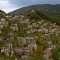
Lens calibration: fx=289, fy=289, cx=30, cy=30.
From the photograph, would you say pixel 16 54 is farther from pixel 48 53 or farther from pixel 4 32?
pixel 4 32

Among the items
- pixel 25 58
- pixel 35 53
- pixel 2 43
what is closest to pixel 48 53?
pixel 35 53

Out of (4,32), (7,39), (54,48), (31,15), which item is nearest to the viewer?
(54,48)

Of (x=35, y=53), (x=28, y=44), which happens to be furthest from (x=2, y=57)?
(x=28, y=44)

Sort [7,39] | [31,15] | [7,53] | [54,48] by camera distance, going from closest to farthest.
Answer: [7,53]
[54,48]
[7,39]
[31,15]

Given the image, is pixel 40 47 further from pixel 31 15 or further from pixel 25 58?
pixel 31 15

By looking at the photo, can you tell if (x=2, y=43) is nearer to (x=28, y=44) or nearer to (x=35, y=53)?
(x=28, y=44)

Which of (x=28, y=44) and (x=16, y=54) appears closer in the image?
(x=16, y=54)

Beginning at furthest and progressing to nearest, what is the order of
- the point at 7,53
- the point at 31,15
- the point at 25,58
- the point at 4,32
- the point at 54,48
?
the point at 31,15 → the point at 4,32 → the point at 54,48 → the point at 7,53 → the point at 25,58

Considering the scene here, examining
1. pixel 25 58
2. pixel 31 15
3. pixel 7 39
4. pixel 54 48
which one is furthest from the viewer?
pixel 31 15

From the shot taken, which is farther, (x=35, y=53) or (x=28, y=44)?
(x=28, y=44)
